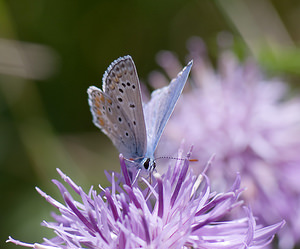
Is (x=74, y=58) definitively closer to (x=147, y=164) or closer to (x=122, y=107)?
(x=122, y=107)

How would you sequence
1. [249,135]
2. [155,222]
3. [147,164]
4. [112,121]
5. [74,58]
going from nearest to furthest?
[155,222] < [147,164] < [112,121] < [249,135] < [74,58]

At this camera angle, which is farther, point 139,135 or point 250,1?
point 250,1

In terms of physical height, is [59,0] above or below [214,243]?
above

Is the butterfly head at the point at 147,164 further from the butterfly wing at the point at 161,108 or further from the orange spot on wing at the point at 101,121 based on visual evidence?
the orange spot on wing at the point at 101,121

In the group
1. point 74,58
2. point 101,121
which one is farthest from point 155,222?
point 74,58

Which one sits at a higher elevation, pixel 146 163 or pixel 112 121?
pixel 112 121

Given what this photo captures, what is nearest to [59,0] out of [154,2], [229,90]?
[154,2]

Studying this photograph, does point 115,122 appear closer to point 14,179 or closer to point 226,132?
point 226,132
